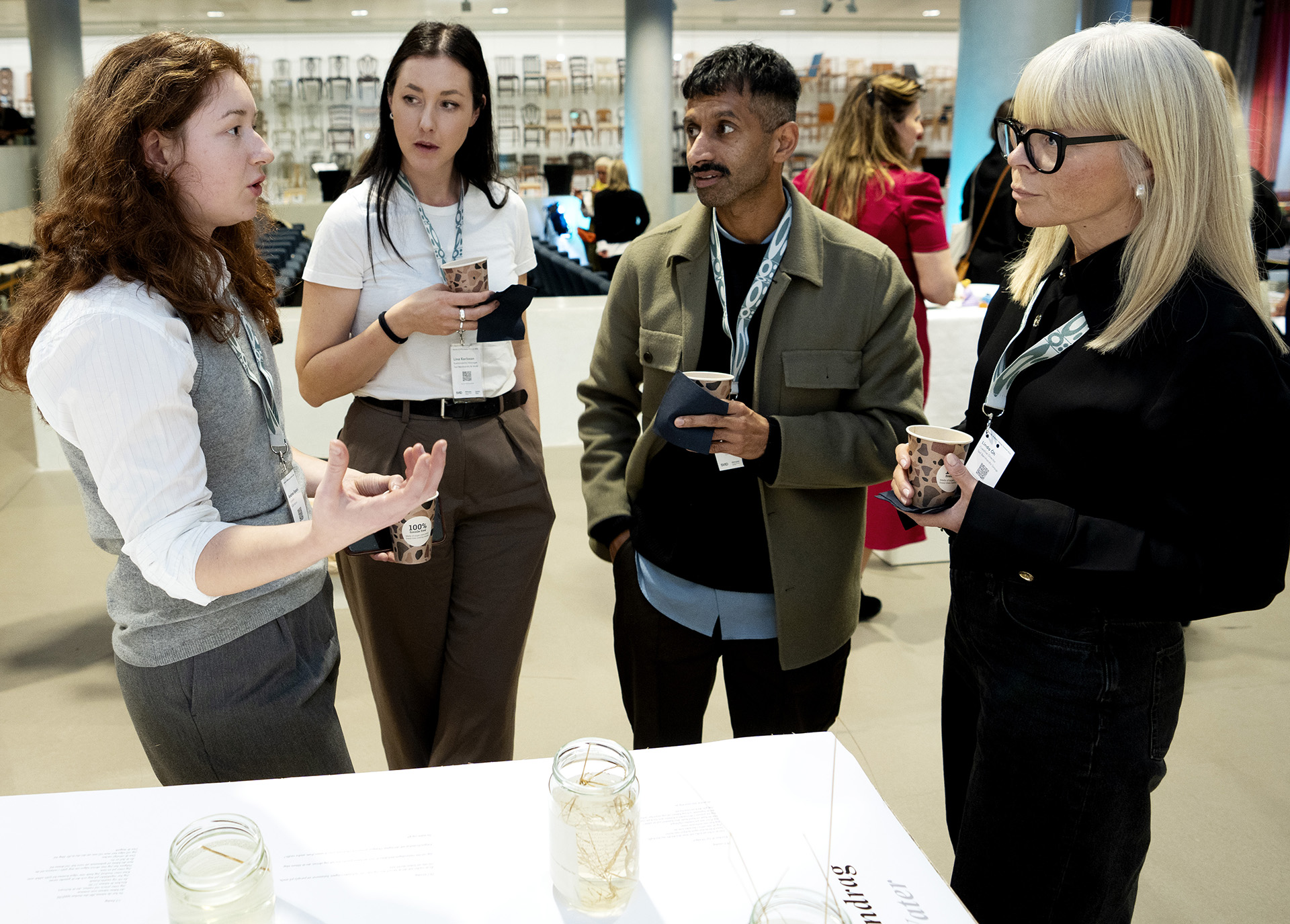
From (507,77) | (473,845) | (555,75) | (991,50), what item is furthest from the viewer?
(555,75)

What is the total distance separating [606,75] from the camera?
8.97 m

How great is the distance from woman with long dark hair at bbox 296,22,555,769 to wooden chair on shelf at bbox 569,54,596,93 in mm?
6977

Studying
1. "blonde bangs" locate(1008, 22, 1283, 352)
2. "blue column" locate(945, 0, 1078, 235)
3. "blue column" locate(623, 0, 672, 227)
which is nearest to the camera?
"blonde bangs" locate(1008, 22, 1283, 352)

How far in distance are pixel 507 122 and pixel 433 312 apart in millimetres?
7076

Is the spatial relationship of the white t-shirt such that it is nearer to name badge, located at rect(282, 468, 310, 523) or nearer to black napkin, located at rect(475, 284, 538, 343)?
black napkin, located at rect(475, 284, 538, 343)

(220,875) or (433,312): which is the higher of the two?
(433,312)

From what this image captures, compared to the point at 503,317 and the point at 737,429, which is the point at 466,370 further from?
the point at 737,429

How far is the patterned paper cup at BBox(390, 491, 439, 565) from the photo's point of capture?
153cm

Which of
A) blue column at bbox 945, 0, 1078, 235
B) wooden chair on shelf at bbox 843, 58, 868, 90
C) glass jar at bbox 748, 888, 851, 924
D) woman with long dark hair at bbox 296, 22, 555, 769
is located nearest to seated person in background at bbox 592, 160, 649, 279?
blue column at bbox 945, 0, 1078, 235

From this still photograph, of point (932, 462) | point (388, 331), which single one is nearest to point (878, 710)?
point (932, 462)

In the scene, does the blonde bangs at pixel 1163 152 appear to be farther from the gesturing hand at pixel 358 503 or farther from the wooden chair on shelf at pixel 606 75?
the wooden chair on shelf at pixel 606 75

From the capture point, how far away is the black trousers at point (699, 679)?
201 cm

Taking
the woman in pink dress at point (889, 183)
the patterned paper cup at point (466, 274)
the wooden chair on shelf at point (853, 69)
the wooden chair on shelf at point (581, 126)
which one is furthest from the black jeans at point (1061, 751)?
the wooden chair on shelf at point (853, 69)

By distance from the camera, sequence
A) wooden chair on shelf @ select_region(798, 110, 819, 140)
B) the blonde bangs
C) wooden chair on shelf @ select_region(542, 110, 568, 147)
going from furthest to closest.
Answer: wooden chair on shelf @ select_region(798, 110, 819, 140) < wooden chair on shelf @ select_region(542, 110, 568, 147) < the blonde bangs
